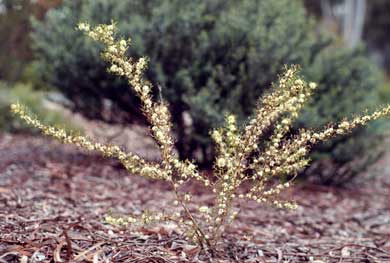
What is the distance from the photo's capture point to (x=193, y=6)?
4.30 m

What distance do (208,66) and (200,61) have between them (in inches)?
5.7

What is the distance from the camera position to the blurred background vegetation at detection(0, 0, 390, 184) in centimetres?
400

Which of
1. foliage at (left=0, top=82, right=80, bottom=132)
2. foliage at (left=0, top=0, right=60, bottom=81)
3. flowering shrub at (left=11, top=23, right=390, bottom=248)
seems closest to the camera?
flowering shrub at (left=11, top=23, right=390, bottom=248)

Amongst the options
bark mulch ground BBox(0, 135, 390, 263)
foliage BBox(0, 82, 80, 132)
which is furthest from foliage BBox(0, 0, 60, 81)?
bark mulch ground BBox(0, 135, 390, 263)

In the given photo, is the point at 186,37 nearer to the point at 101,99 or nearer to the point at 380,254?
the point at 101,99

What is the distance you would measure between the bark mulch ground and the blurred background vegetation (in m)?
0.46

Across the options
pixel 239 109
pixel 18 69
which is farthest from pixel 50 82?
pixel 18 69

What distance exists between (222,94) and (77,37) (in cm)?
125

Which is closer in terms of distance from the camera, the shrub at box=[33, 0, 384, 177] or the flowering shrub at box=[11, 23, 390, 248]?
the flowering shrub at box=[11, 23, 390, 248]

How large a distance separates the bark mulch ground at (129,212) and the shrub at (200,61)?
505 mm

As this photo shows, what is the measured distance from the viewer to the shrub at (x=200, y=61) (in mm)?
3996

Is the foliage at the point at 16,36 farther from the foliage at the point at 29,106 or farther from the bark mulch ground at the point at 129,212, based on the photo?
the bark mulch ground at the point at 129,212

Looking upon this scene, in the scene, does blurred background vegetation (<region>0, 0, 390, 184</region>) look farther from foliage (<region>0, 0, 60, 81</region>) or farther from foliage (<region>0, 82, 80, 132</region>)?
foliage (<region>0, 0, 60, 81</region>)

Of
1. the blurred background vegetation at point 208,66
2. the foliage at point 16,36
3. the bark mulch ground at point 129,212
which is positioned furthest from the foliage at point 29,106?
the blurred background vegetation at point 208,66
